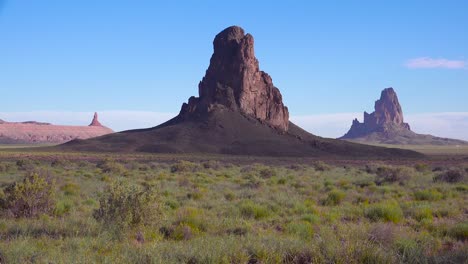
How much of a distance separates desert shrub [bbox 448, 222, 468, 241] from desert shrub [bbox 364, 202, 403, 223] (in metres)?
2.08

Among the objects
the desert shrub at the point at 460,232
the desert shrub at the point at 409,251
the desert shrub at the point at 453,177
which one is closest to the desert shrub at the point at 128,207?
the desert shrub at the point at 409,251

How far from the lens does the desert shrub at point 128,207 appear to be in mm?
10797

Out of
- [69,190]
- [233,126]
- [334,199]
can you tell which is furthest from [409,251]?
[233,126]

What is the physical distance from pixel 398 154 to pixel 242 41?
4938cm

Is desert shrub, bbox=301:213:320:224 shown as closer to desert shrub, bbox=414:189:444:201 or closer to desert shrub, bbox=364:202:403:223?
desert shrub, bbox=364:202:403:223

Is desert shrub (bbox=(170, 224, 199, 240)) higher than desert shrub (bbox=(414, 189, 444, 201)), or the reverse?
desert shrub (bbox=(414, 189, 444, 201))

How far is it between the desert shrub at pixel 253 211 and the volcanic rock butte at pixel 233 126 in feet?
254

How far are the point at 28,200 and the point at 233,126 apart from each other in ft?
313

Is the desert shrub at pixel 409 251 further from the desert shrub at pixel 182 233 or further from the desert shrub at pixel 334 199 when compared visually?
the desert shrub at pixel 334 199

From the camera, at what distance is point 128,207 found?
10.9m

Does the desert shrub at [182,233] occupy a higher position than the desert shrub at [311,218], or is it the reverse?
the desert shrub at [311,218]

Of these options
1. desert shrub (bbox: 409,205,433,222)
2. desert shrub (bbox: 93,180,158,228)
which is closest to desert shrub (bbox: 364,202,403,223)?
desert shrub (bbox: 409,205,433,222)

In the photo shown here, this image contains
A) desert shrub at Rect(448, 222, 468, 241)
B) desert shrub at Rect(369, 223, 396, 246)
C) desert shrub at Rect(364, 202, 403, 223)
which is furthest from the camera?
desert shrub at Rect(364, 202, 403, 223)

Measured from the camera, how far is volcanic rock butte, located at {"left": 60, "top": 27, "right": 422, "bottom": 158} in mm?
97188
